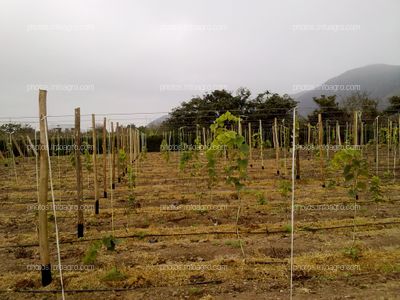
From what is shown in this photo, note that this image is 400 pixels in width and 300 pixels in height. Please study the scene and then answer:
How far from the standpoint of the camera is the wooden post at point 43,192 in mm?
4074

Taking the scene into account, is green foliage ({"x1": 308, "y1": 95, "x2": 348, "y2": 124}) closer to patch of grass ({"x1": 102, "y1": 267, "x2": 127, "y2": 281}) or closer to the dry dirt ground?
the dry dirt ground

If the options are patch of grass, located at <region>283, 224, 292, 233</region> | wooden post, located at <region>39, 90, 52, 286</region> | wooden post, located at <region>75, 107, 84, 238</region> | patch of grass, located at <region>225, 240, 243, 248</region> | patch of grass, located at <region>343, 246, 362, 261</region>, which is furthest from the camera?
patch of grass, located at <region>283, 224, 292, 233</region>

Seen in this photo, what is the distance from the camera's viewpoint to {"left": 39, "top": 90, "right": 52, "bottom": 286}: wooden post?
4074mm

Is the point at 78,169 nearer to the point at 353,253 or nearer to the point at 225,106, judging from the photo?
the point at 353,253

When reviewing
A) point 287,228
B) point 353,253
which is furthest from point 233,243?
point 353,253

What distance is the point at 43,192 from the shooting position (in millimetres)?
4113

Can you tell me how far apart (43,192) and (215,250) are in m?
2.61

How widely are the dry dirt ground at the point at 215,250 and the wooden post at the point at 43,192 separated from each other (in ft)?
0.82

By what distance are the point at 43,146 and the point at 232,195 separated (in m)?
6.27

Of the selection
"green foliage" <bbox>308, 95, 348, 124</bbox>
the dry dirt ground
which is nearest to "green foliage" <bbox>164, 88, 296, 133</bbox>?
"green foliage" <bbox>308, 95, 348, 124</bbox>

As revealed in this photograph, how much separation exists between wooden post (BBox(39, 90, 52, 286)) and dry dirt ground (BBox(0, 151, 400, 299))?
0.25 metres

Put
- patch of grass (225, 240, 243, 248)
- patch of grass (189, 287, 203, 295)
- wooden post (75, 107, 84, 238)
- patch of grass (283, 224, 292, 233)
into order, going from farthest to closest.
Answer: patch of grass (283, 224, 292, 233) → wooden post (75, 107, 84, 238) → patch of grass (225, 240, 243, 248) → patch of grass (189, 287, 203, 295)

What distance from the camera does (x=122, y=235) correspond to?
6.07 meters

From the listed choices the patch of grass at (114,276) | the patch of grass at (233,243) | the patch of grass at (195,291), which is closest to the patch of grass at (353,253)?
the patch of grass at (233,243)
